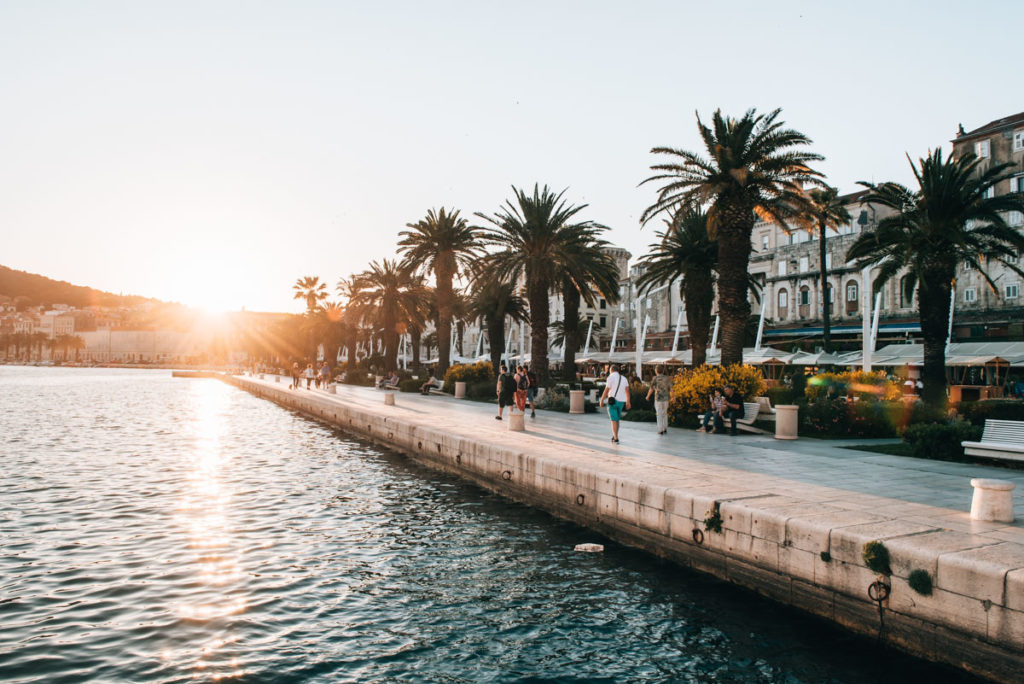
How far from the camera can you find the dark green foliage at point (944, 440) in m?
13.5

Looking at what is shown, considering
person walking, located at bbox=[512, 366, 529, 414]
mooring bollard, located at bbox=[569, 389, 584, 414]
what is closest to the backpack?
person walking, located at bbox=[512, 366, 529, 414]

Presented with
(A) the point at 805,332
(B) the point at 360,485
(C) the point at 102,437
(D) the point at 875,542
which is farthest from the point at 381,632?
(A) the point at 805,332

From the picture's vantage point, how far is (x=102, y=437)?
77.3 feet

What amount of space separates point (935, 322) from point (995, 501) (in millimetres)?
21560

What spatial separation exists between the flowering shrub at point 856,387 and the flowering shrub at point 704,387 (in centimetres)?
184

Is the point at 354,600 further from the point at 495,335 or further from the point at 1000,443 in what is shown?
the point at 495,335

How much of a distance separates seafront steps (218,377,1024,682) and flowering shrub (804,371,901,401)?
5044 millimetres

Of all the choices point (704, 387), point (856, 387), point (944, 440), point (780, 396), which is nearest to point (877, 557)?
point (944, 440)

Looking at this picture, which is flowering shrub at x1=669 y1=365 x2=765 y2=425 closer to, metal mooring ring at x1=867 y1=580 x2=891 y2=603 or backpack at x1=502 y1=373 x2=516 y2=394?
backpack at x1=502 y1=373 x2=516 y2=394

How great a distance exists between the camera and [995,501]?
7590 mm

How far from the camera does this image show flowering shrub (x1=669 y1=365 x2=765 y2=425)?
66.5 ft

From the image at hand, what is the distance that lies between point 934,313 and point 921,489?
63.2 ft

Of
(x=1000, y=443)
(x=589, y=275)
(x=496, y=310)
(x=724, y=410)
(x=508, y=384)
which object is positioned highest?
(x=589, y=275)

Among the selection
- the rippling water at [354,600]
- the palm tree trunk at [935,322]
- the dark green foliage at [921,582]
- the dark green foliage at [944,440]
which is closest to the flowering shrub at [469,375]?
the palm tree trunk at [935,322]
